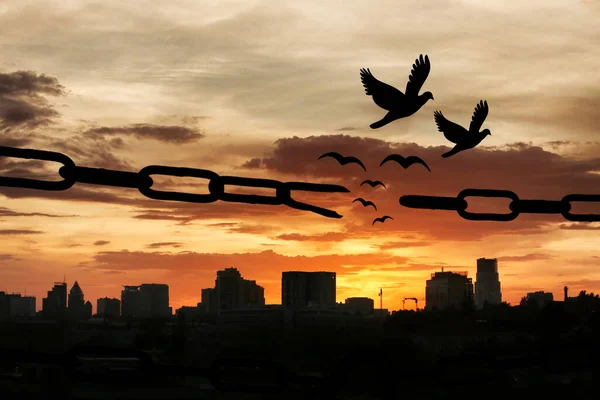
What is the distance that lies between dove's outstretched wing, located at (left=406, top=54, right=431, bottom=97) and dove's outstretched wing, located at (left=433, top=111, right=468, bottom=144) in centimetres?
13

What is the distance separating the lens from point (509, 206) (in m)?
3.33

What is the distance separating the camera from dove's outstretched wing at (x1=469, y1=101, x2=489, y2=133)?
4.22m

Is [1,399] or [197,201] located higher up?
[197,201]

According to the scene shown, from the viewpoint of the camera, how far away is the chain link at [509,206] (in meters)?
2.99

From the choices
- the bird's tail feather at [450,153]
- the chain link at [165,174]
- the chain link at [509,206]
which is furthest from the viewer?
the bird's tail feather at [450,153]

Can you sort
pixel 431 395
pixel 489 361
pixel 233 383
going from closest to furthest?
pixel 233 383, pixel 489 361, pixel 431 395

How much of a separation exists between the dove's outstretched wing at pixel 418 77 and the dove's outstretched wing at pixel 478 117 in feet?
0.80

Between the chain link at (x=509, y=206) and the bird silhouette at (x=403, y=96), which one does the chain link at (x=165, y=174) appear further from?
the bird silhouette at (x=403, y=96)

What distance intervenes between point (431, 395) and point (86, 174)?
217 ft

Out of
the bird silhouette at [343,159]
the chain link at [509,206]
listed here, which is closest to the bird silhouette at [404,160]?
the bird silhouette at [343,159]

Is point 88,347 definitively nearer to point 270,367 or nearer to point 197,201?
point 270,367

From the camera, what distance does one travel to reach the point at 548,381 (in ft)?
247

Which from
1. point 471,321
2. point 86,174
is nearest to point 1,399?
point 86,174

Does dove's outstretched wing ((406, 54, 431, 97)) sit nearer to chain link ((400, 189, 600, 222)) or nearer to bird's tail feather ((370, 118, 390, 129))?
bird's tail feather ((370, 118, 390, 129))
